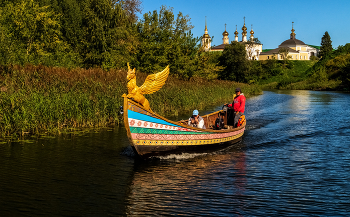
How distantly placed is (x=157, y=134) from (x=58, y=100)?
21.3 ft

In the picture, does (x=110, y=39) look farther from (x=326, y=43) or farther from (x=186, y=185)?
(x=326, y=43)

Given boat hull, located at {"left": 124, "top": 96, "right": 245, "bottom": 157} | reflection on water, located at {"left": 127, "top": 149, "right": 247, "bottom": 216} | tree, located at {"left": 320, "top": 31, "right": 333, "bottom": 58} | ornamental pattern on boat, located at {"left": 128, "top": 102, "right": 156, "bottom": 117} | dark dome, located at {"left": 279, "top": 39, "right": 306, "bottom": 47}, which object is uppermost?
dark dome, located at {"left": 279, "top": 39, "right": 306, "bottom": 47}

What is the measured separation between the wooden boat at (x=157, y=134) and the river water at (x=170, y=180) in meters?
0.40

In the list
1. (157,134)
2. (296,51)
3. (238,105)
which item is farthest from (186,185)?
(296,51)

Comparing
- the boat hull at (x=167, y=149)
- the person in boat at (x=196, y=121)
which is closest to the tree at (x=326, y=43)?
the person in boat at (x=196, y=121)

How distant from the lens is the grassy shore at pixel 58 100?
542 inches

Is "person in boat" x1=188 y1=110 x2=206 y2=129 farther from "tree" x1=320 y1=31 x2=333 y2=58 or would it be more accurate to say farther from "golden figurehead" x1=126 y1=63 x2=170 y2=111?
"tree" x1=320 y1=31 x2=333 y2=58

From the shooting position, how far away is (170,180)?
9234 mm

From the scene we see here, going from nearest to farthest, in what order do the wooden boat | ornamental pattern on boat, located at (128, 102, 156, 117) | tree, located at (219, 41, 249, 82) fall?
ornamental pattern on boat, located at (128, 102, 156, 117) → the wooden boat → tree, located at (219, 41, 249, 82)

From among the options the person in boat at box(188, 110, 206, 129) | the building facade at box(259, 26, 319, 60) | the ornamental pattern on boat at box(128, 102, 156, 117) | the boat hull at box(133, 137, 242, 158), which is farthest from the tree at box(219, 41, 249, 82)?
the ornamental pattern on boat at box(128, 102, 156, 117)

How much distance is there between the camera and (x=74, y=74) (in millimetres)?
20047

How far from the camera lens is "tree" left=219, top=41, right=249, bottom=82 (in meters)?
73.8

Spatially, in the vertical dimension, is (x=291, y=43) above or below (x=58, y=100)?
above

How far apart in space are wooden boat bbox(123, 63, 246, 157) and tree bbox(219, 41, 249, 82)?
62930 mm
